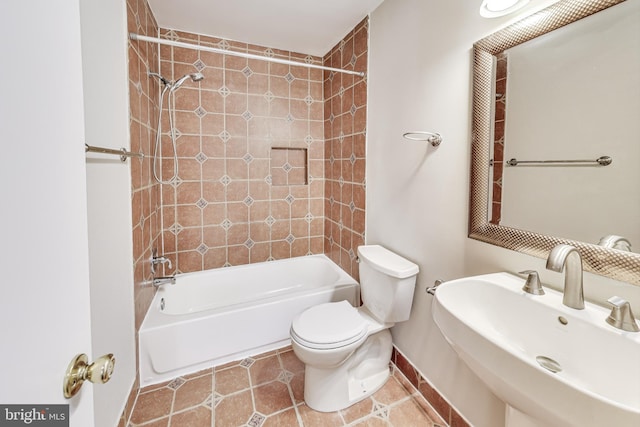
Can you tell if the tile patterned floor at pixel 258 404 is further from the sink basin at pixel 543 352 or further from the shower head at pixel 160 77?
the shower head at pixel 160 77

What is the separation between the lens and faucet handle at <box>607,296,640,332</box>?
71cm

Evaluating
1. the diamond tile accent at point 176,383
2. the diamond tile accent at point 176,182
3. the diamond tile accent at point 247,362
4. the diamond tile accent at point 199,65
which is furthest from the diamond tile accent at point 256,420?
the diamond tile accent at point 199,65

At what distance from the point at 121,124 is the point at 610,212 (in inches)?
79.3

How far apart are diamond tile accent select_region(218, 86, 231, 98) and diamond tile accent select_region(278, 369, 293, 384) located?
2229mm

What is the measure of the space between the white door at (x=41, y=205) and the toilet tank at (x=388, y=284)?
4.31 feet

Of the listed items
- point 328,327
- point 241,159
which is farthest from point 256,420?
point 241,159

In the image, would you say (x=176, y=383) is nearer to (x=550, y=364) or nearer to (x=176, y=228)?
(x=176, y=228)

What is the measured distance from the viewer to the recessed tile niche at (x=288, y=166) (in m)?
2.66

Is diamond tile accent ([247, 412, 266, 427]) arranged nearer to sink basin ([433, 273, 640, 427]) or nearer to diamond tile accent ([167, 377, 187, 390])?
diamond tile accent ([167, 377, 187, 390])

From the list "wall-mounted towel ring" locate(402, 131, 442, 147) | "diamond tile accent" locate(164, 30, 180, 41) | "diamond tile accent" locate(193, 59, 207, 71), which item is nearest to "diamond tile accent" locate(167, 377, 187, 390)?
"wall-mounted towel ring" locate(402, 131, 442, 147)

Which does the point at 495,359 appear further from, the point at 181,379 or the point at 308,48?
the point at 308,48

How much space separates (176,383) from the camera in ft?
5.50

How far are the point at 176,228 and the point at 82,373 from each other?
6.67ft

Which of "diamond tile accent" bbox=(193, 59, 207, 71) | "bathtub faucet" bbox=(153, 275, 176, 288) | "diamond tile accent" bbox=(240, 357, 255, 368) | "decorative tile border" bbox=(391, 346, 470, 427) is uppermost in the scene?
"diamond tile accent" bbox=(193, 59, 207, 71)
